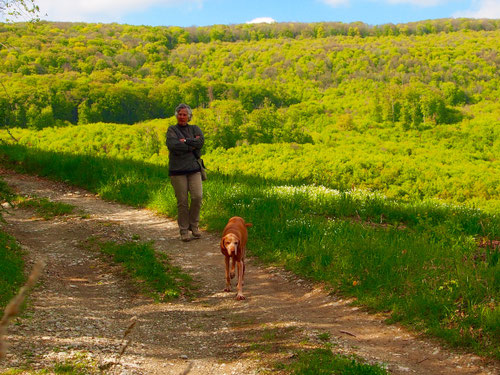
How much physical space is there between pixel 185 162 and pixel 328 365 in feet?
16.0

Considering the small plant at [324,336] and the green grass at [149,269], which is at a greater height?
the small plant at [324,336]

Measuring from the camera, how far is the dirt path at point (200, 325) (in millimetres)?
3744

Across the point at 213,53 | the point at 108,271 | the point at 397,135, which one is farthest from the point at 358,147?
the point at 108,271

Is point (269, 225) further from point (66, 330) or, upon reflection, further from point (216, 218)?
point (66, 330)

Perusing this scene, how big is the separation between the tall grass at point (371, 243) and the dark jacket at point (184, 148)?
4.79ft

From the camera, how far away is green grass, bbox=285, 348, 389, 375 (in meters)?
3.48

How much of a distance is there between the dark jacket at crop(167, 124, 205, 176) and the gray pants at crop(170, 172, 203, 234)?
122 millimetres

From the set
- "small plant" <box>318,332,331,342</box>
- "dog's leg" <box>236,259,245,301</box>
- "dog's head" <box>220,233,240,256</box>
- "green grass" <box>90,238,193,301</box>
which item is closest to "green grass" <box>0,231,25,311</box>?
"green grass" <box>90,238,193,301</box>

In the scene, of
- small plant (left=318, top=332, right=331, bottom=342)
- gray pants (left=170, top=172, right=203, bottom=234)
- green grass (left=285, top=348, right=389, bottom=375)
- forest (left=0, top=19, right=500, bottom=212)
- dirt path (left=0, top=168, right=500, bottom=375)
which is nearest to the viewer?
green grass (left=285, top=348, right=389, bottom=375)

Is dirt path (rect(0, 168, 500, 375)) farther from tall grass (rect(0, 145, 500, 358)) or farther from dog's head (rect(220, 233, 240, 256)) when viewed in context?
dog's head (rect(220, 233, 240, 256))

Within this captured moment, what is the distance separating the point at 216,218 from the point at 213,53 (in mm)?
134187

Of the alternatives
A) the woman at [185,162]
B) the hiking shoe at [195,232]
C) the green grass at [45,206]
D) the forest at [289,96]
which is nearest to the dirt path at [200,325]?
the hiking shoe at [195,232]

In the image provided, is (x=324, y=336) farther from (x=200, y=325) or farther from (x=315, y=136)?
(x=315, y=136)

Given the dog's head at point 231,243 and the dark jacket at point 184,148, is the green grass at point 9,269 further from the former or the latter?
the dark jacket at point 184,148
